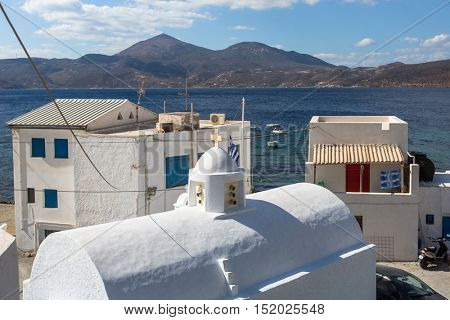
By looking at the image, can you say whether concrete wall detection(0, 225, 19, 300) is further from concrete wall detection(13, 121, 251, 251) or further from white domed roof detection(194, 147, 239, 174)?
concrete wall detection(13, 121, 251, 251)

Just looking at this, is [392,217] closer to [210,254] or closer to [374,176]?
[374,176]

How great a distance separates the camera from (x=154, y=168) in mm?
25281

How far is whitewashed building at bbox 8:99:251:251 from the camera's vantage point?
2516cm

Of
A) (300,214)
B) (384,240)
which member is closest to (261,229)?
(300,214)

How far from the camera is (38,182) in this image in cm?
2794

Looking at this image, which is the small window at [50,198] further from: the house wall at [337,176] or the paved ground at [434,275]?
the paved ground at [434,275]

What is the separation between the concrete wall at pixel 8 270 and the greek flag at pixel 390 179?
51.8ft

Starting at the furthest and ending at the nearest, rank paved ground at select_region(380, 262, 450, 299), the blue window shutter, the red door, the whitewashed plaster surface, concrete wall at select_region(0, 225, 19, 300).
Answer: the blue window shutter → the red door → paved ground at select_region(380, 262, 450, 299) → concrete wall at select_region(0, 225, 19, 300) → the whitewashed plaster surface

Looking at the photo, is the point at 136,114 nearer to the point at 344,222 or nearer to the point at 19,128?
the point at 19,128

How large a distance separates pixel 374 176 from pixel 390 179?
2.25ft

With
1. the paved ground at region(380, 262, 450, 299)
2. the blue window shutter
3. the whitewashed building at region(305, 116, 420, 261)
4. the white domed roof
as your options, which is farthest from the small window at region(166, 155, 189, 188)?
the white domed roof

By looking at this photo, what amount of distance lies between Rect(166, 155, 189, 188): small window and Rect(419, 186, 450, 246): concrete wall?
10603mm

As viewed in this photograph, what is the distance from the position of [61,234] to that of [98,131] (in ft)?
55.1
